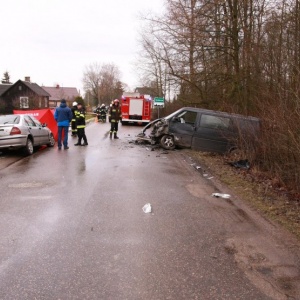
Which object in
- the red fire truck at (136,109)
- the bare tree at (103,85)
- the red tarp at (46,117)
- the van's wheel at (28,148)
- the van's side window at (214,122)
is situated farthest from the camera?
the bare tree at (103,85)

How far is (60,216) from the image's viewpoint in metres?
5.24

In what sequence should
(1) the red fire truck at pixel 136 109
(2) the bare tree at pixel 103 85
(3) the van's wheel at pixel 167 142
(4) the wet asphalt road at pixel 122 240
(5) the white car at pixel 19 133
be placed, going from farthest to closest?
(2) the bare tree at pixel 103 85 < (1) the red fire truck at pixel 136 109 < (3) the van's wheel at pixel 167 142 < (5) the white car at pixel 19 133 < (4) the wet asphalt road at pixel 122 240

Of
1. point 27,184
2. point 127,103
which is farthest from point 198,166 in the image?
point 127,103

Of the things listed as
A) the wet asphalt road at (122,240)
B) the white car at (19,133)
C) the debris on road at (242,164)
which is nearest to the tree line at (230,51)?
the debris on road at (242,164)

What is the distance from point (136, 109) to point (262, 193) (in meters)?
24.5

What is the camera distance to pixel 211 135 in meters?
12.9

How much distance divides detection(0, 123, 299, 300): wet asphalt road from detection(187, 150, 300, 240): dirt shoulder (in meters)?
0.47

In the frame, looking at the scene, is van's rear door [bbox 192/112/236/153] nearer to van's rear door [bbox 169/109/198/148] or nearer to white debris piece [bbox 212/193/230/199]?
van's rear door [bbox 169/109/198/148]

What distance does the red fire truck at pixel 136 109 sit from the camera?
101 ft

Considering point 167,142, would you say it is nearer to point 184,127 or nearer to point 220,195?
point 184,127

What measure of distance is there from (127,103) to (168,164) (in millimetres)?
20886

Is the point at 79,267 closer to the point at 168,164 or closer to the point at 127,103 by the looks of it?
the point at 168,164

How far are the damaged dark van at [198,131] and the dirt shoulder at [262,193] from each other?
1818mm

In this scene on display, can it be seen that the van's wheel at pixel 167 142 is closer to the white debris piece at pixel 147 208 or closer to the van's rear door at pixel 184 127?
the van's rear door at pixel 184 127
